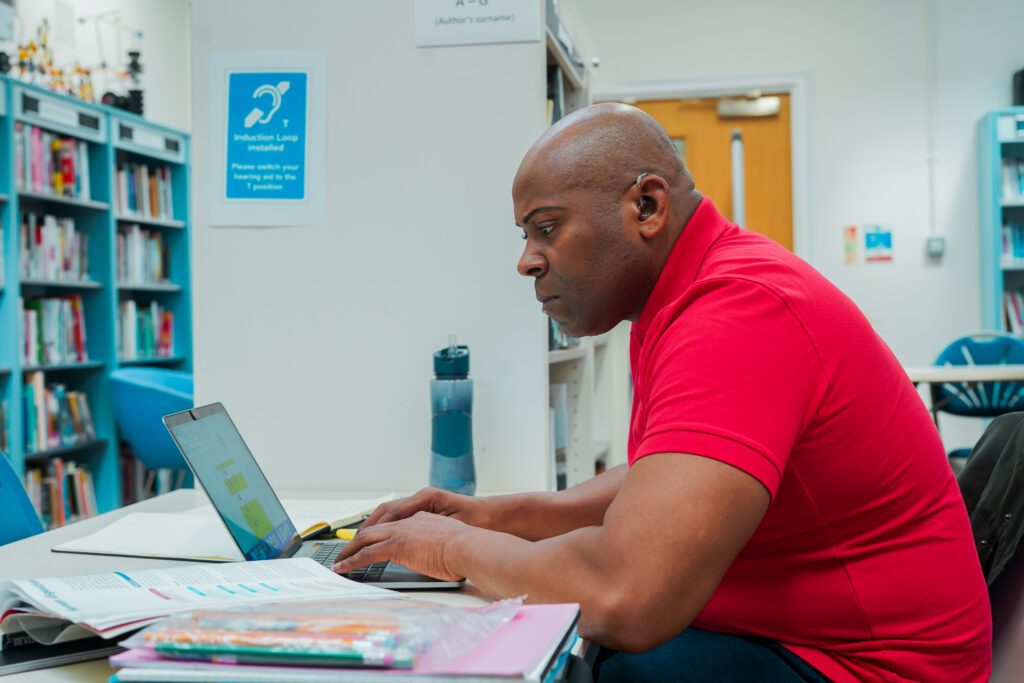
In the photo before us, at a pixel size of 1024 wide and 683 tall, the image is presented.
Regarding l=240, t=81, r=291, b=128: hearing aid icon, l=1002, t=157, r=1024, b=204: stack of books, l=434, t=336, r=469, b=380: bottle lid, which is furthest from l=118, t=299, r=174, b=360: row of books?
l=1002, t=157, r=1024, b=204: stack of books

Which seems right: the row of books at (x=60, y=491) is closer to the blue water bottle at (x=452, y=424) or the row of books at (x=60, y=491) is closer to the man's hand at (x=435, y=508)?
the blue water bottle at (x=452, y=424)

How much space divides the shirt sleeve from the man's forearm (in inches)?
17.7

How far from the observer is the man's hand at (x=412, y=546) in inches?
42.8

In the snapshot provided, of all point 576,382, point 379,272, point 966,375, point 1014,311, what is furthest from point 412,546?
A: point 1014,311

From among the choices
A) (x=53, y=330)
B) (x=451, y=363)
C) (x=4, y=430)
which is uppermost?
(x=53, y=330)

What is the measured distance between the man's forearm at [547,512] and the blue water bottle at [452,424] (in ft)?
1.11

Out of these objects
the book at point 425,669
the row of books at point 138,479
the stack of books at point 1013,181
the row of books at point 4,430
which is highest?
the stack of books at point 1013,181

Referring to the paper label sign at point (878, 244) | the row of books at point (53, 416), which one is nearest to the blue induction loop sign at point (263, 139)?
the row of books at point (53, 416)

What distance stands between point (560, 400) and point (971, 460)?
1.12m

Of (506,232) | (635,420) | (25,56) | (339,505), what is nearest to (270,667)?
(635,420)

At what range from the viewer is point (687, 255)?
116 centimetres

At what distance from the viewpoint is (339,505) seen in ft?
5.32

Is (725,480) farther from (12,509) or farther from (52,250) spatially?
(52,250)

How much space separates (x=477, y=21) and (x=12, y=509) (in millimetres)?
1246
